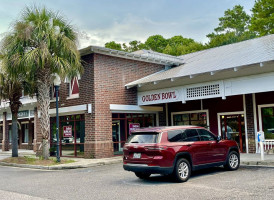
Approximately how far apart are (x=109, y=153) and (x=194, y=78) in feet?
20.0

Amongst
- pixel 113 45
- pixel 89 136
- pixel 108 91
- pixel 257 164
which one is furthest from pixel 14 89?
pixel 113 45

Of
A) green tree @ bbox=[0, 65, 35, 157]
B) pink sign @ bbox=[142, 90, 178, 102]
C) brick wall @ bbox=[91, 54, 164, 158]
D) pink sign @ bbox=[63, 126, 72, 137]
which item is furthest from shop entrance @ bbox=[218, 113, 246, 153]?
green tree @ bbox=[0, 65, 35, 157]

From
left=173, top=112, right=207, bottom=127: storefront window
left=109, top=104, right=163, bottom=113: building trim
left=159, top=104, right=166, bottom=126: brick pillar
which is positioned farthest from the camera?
left=159, top=104, right=166, bottom=126: brick pillar

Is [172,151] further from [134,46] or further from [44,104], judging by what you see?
[134,46]

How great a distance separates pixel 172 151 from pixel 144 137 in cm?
102

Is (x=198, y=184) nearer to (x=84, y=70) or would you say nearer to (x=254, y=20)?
(x=84, y=70)

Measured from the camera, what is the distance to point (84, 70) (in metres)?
18.3

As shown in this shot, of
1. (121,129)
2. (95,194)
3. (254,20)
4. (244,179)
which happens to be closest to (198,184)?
(244,179)

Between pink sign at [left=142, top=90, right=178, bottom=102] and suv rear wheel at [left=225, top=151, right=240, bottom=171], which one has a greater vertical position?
pink sign at [left=142, top=90, right=178, bottom=102]

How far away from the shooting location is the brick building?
16.2m

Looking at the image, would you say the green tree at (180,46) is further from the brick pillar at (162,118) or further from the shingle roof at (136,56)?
the brick pillar at (162,118)

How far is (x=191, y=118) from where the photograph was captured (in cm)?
2034

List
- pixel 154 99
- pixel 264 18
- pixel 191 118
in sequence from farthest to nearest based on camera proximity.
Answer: pixel 264 18 < pixel 191 118 < pixel 154 99

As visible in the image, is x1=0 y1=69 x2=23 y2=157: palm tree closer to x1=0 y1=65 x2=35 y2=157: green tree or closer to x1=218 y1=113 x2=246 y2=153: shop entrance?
x1=0 y1=65 x2=35 y2=157: green tree
